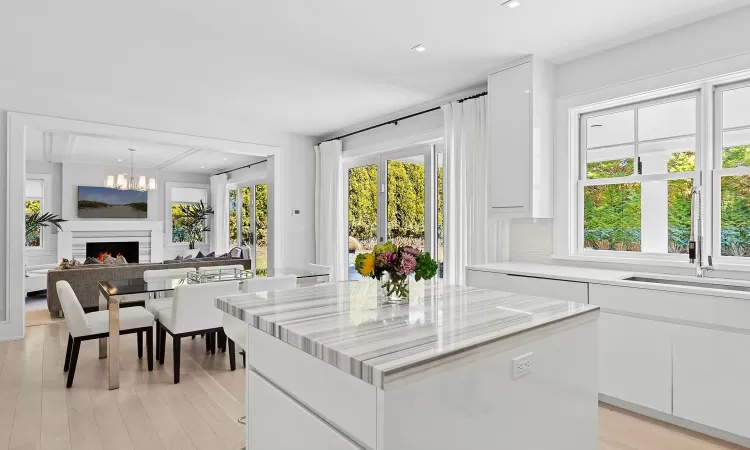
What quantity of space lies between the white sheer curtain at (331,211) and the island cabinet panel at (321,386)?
14.7 ft

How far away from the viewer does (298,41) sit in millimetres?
3279

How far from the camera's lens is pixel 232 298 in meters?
1.91

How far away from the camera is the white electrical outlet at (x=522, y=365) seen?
4.47 feet

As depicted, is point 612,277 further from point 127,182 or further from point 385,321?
point 127,182

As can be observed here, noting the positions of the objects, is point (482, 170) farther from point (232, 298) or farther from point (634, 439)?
point (232, 298)

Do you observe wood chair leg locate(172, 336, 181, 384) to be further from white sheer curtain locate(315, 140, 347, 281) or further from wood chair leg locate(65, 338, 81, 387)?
white sheer curtain locate(315, 140, 347, 281)

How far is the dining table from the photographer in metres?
3.14

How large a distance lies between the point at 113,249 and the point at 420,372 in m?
9.63

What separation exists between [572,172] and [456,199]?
1.14m

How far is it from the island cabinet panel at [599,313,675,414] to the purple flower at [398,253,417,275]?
173 cm

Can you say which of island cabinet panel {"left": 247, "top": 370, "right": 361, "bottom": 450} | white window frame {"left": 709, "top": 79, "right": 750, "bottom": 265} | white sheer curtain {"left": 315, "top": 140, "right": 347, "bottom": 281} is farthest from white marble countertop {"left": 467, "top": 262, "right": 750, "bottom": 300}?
white sheer curtain {"left": 315, "top": 140, "right": 347, "bottom": 281}

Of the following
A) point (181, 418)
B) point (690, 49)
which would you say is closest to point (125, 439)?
point (181, 418)

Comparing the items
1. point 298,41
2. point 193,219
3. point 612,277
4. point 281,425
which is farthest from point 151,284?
point 193,219

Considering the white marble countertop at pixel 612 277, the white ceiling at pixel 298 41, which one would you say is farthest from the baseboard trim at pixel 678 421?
the white ceiling at pixel 298 41
